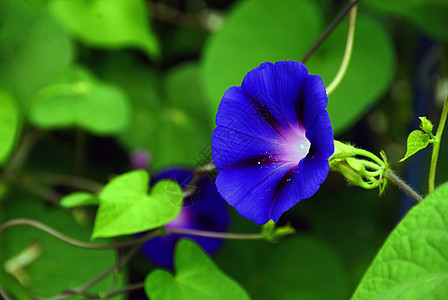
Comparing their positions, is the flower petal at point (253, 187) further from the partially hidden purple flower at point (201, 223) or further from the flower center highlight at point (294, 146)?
the partially hidden purple flower at point (201, 223)

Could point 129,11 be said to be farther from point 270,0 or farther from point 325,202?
point 325,202

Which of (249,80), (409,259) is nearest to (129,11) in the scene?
(249,80)

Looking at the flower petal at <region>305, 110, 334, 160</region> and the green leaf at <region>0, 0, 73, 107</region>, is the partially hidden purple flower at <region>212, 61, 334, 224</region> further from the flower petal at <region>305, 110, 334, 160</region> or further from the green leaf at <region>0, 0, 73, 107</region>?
the green leaf at <region>0, 0, 73, 107</region>

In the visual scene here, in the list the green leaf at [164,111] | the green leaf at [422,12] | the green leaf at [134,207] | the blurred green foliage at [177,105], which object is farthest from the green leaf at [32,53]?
the green leaf at [422,12]

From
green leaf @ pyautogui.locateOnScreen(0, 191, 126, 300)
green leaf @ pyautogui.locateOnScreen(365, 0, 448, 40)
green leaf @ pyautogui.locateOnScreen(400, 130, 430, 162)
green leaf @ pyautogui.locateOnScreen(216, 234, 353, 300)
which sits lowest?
green leaf @ pyautogui.locateOnScreen(0, 191, 126, 300)

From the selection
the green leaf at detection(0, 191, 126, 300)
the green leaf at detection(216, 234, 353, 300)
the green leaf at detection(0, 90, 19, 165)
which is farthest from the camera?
the green leaf at detection(216, 234, 353, 300)

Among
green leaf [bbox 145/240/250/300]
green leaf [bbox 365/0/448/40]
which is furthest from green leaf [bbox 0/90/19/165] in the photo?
green leaf [bbox 365/0/448/40]

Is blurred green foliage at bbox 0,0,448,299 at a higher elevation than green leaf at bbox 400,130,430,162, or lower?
lower
